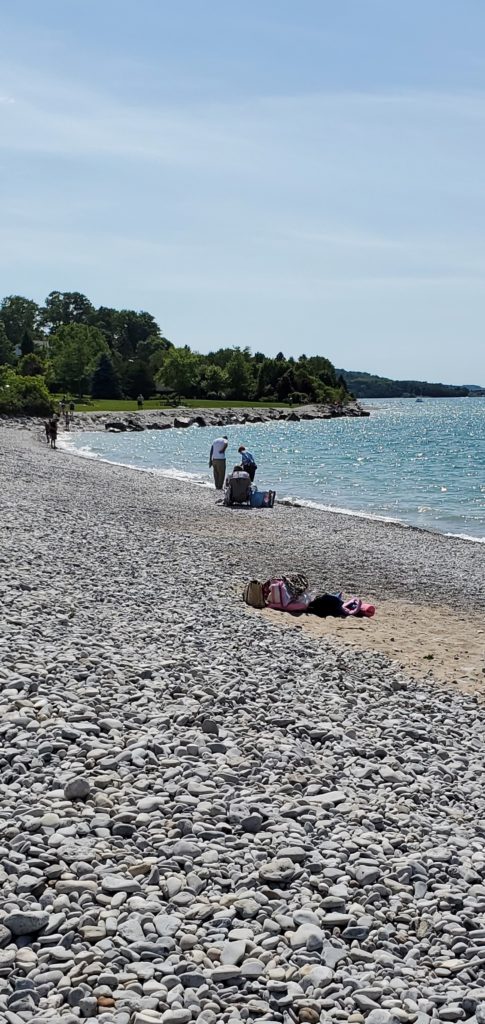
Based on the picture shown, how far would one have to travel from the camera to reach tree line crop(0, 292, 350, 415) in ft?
411

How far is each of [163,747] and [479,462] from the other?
5310cm

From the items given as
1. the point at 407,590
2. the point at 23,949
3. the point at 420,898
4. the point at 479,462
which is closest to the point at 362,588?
the point at 407,590

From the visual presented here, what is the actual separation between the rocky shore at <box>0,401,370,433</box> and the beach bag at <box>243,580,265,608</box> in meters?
59.0

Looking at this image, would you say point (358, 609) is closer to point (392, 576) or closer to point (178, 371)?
point (392, 576)

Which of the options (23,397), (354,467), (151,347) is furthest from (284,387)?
(354,467)

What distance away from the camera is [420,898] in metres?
5.71

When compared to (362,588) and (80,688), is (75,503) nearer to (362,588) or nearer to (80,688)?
(362,588)

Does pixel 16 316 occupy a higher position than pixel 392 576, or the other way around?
pixel 16 316

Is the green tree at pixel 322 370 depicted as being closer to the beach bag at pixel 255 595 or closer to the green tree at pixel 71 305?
the green tree at pixel 71 305

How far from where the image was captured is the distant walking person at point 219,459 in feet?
100

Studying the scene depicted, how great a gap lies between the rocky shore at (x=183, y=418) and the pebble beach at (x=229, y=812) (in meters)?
61.8

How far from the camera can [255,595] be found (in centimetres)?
1402

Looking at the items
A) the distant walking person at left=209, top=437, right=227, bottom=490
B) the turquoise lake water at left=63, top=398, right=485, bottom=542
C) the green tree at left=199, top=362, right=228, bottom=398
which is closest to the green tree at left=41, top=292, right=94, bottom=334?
the green tree at left=199, top=362, right=228, bottom=398

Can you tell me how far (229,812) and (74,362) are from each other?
119235 millimetres
